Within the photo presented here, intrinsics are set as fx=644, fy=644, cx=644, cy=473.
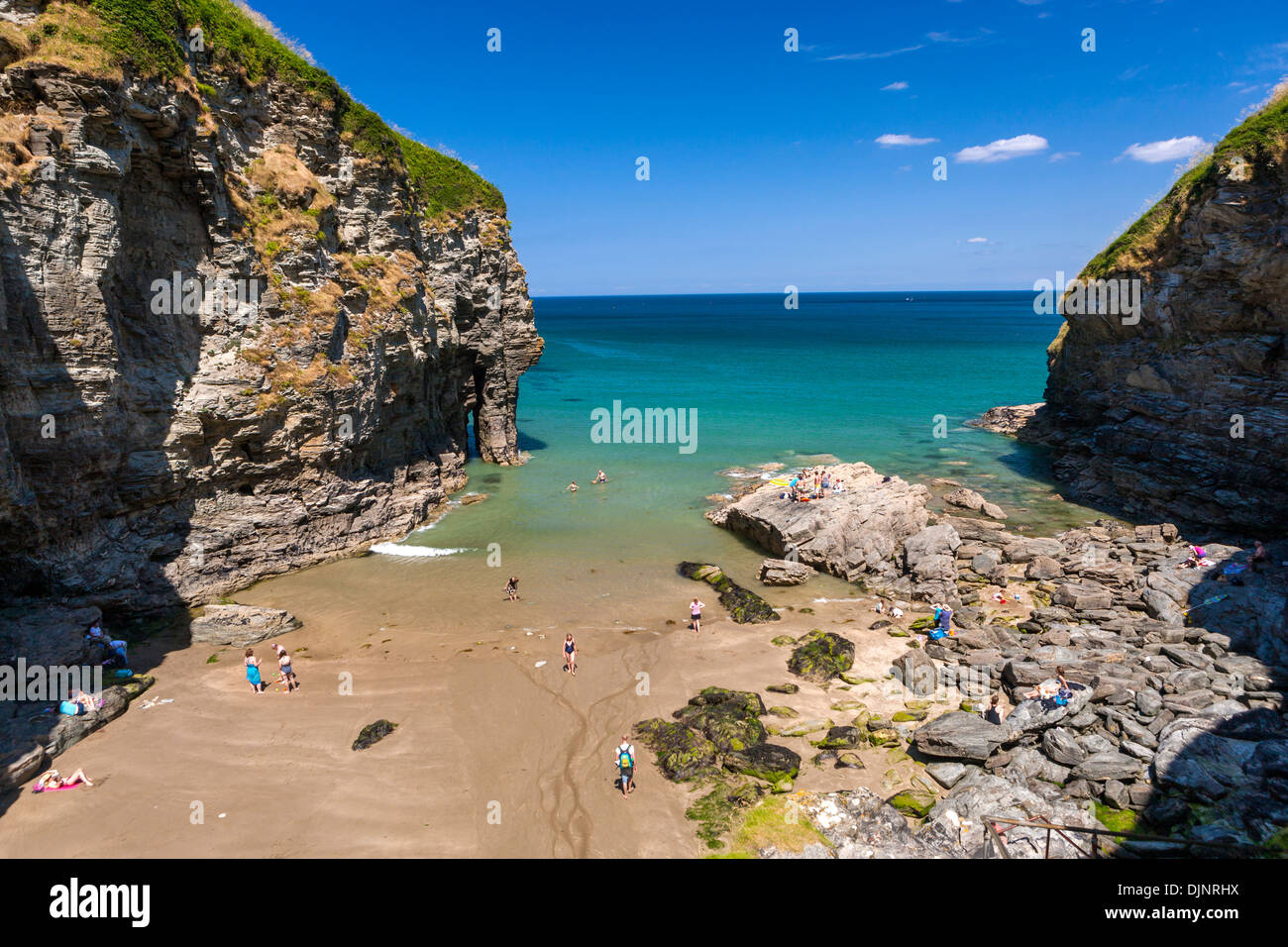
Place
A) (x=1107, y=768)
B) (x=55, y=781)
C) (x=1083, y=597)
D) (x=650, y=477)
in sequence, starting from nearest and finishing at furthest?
(x=1107, y=768), (x=55, y=781), (x=1083, y=597), (x=650, y=477)

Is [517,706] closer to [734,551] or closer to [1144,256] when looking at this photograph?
[734,551]

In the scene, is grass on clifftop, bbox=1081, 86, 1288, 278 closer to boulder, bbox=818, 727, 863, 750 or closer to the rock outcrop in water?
the rock outcrop in water

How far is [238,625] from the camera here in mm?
21141

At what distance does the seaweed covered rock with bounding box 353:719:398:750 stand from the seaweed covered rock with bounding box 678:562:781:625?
39.2 ft

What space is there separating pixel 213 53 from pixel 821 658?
101 feet

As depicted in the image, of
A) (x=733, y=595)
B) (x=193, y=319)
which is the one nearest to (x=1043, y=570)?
(x=733, y=595)

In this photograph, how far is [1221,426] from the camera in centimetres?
2919

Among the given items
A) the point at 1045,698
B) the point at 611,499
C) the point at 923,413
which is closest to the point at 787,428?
the point at 923,413

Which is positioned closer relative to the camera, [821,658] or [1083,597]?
[821,658]

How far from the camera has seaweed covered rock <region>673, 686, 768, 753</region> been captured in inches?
623

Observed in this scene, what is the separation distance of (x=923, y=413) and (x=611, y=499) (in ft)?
124

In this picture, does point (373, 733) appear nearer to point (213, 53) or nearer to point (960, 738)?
point (960, 738)

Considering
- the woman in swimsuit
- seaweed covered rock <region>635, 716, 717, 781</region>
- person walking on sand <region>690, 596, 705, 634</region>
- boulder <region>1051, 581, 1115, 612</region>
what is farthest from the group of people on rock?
the woman in swimsuit

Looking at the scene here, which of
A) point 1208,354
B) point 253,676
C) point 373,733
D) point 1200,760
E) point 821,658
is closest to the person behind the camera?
point 1200,760
